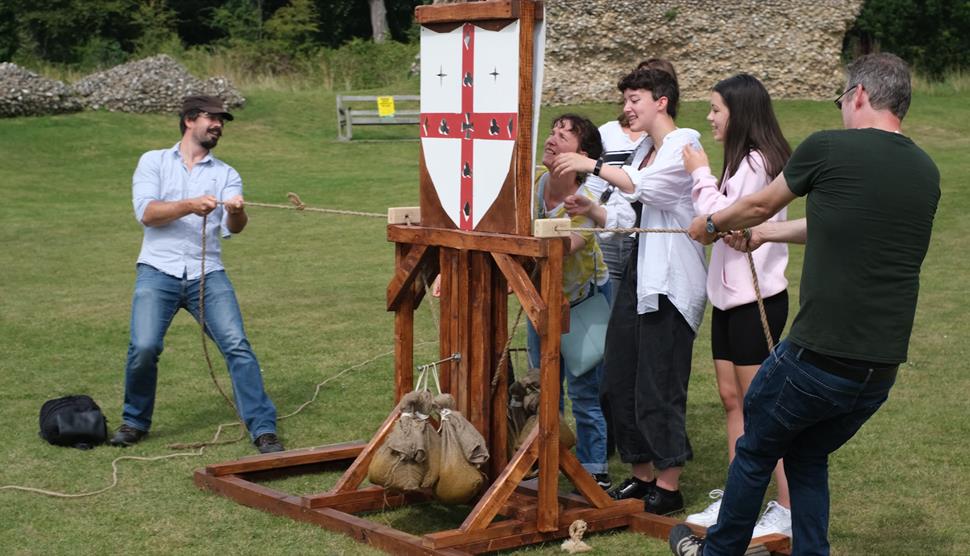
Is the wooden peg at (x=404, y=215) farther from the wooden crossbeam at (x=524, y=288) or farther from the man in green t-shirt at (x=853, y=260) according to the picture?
the man in green t-shirt at (x=853, y=260)

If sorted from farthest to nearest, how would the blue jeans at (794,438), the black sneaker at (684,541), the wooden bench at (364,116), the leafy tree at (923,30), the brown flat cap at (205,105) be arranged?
the leafy tree at (923,30)
the wooden bench at (364,116)
the brown flat cap at (205,105)
the black sneaker at (684,541)
the blue jeans at (794,438)

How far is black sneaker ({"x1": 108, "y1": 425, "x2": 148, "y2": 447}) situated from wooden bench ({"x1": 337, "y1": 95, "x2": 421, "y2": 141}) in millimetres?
20203

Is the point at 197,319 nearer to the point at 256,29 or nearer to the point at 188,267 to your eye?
the point at 188,267

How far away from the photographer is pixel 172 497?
652 centimetres

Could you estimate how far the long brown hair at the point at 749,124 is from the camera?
18.6ft

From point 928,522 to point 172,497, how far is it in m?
3.62

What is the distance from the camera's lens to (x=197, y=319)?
7.56 metres

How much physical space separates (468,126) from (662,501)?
2.00 metres

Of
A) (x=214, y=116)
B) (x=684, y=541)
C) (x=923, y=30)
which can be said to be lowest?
(x=684, y=541)

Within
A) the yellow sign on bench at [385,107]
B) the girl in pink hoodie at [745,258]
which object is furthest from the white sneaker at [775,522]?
the yellow sign on bench at [385,107]

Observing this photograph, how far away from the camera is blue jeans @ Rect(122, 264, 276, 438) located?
7.48 meters

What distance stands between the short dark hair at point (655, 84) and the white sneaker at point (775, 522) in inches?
73.7

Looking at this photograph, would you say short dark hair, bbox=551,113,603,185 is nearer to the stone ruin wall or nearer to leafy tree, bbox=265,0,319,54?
the stone ruin wall

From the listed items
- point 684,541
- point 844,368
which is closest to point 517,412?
point 684,541
